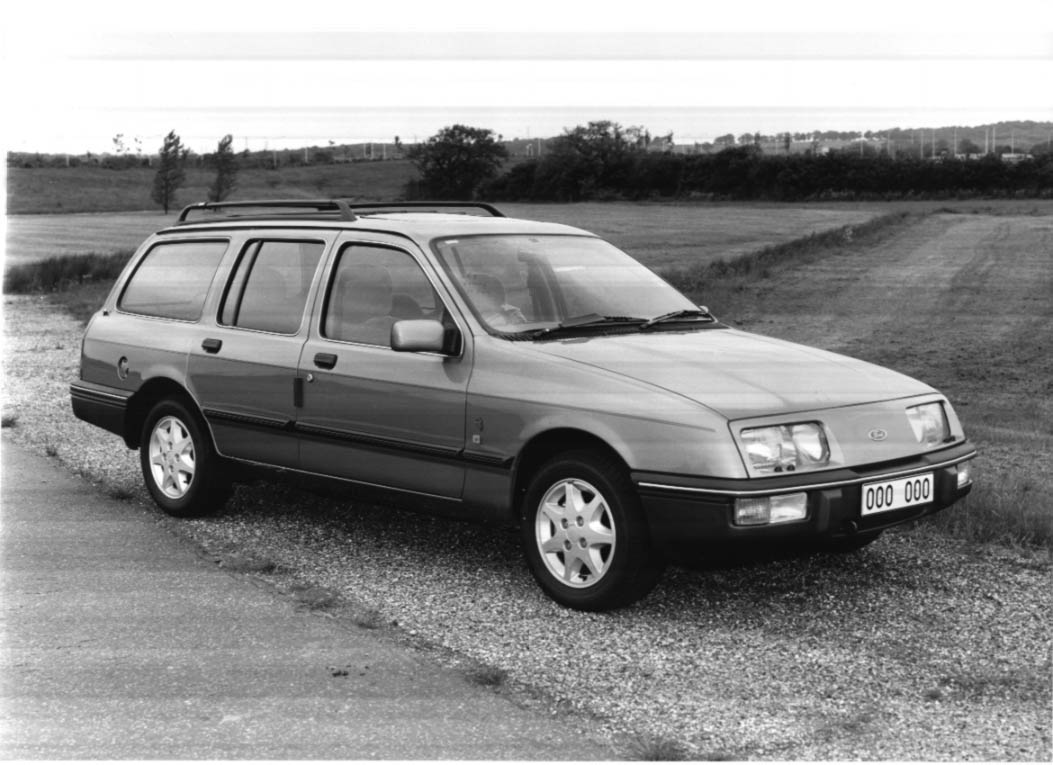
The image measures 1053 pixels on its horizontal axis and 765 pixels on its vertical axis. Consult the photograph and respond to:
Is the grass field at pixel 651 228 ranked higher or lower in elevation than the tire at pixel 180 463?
higher

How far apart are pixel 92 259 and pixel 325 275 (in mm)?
24377

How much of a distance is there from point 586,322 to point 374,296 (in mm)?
997

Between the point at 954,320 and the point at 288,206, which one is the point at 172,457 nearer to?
the point at 288,206

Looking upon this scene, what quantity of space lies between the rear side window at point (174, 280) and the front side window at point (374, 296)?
3.52ft

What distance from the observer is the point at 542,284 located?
20.0ft

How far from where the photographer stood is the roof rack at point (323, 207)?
6621 mm

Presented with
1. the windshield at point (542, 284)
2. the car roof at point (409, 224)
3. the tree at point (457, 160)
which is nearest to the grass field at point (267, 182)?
the tree at point (457, 160)

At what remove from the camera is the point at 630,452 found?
16.3 feet

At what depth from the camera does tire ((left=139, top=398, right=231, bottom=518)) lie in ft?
22.5

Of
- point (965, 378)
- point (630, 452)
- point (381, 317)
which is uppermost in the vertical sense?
point (381, 317)

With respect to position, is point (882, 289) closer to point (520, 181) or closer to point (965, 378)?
point (965, 378)

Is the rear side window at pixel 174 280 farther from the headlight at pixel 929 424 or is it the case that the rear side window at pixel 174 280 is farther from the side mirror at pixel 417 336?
the headlight at pixel 929 424

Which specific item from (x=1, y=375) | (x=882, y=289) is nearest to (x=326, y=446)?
(x=1, y=375)

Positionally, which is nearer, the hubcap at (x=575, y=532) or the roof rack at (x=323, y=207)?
the hubcap at (x=575, y=532)
